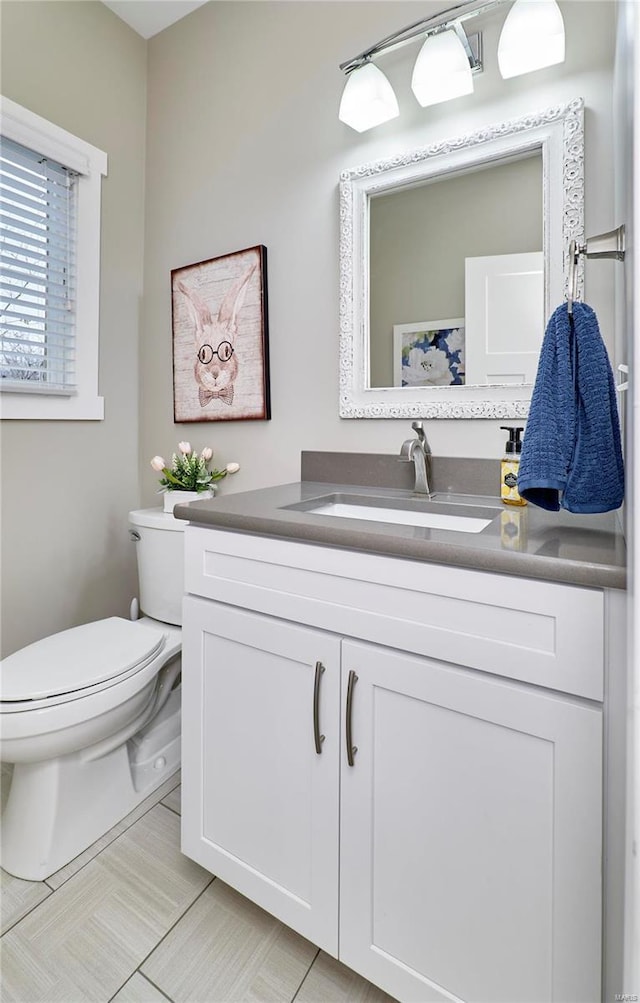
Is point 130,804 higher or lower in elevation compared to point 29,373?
lower

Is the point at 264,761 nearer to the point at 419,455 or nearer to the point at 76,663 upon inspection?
the point at 76,663

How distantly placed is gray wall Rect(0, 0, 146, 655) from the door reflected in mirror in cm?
108

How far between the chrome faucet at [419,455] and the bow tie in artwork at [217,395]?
74 cm

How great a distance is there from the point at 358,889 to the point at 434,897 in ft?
0.49

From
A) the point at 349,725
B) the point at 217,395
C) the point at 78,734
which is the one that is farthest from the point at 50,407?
the point at 349,725

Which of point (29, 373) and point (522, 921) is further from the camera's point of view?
point (29, 373)

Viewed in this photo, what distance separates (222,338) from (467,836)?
5.32 feet

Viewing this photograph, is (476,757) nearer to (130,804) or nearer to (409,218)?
(130,804)

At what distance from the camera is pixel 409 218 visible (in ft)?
4.73

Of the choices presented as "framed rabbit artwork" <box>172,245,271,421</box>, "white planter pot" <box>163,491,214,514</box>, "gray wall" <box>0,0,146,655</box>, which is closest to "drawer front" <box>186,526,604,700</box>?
"white planter pot" <box>163,491,214,514</box>

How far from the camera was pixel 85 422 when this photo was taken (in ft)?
6.30

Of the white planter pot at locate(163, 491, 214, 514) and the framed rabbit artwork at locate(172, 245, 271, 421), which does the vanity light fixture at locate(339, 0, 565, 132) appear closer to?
the framed rabbit artwork at locate(172, 245, 271, 421)

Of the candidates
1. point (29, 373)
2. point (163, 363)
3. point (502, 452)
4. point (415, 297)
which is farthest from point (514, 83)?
point (29, 373)

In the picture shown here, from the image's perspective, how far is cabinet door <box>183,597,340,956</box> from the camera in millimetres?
964
